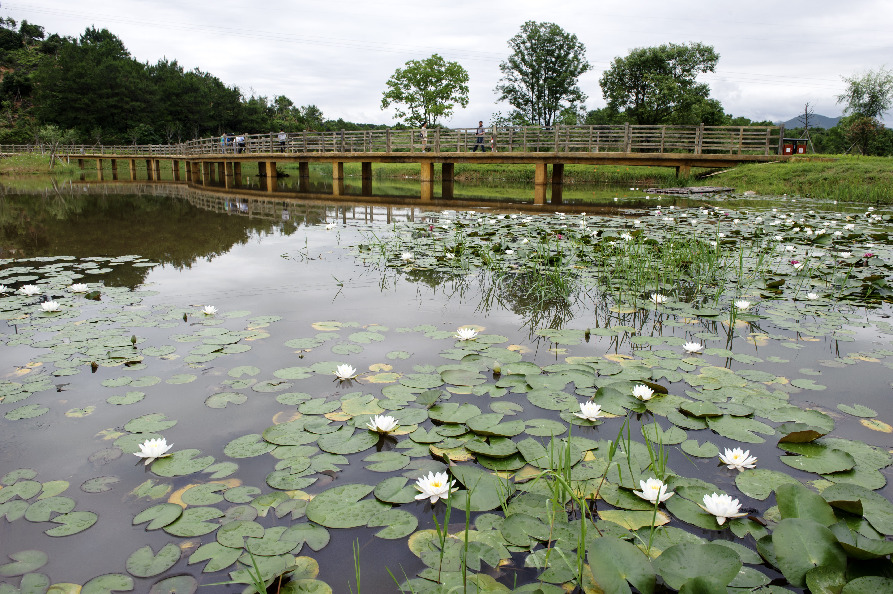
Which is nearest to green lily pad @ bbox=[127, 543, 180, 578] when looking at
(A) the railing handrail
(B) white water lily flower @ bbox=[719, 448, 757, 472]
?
(B) white water lily flower @ bbox=[719, 448, 757, 472]

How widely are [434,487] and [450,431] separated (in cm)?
45

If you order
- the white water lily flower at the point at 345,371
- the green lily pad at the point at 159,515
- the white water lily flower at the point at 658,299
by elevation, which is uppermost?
the white water lily flower at the point at 658,299

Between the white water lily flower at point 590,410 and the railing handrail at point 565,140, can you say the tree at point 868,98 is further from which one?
the white water lily flower at point 590,410

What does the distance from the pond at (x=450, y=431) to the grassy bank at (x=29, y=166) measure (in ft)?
113

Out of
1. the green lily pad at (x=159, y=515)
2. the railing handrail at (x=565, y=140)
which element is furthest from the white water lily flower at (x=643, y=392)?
the railing handrail at (x=565, y=140)

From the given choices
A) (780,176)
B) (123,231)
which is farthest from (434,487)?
(780,176)

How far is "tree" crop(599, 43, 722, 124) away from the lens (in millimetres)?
33094

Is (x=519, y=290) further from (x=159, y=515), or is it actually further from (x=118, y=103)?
(x=118, y=103)

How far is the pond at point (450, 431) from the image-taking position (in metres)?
1.28

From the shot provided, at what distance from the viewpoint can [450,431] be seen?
6.32 ft

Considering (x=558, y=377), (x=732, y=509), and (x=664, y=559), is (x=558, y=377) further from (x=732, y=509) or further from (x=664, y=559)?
(x=664, y=559)

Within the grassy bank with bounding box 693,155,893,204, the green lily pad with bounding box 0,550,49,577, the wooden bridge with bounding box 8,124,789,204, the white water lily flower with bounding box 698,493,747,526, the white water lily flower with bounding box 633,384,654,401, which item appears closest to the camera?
the green lily pad with bounding box 0,550,49,577

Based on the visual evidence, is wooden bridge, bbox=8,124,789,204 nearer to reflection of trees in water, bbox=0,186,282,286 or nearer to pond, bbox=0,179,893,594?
reflection of trees in water, bbox=0,186,282,286

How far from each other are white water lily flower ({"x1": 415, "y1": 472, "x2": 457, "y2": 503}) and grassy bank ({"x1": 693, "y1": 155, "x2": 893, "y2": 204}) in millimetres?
13550
